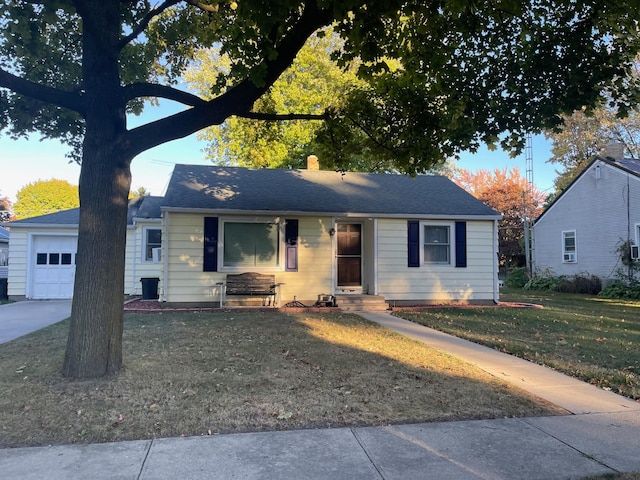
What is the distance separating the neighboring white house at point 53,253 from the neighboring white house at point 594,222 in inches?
744

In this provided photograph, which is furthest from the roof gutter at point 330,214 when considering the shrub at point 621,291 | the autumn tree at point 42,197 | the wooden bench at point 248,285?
the autumn tree at point 42,197

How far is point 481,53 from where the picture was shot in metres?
6.91

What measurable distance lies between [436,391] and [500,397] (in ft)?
2.26

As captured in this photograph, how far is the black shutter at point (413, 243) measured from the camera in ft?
43.7

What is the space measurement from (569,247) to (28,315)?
22.8 m

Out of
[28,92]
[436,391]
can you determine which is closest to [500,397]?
[436,391]

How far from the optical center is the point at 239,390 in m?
4.93

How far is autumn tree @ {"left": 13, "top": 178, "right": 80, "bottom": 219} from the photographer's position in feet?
173

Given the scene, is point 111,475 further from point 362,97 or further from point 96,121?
point 362,97

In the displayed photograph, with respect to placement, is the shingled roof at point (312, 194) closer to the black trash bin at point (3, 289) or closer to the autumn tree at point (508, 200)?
the black trash bin at point (3, 289)

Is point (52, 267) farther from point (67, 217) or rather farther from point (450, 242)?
point (450, 242)

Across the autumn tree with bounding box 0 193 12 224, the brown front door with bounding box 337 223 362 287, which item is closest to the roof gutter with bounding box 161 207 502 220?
the brown front door with bounding box 337 223 362 287

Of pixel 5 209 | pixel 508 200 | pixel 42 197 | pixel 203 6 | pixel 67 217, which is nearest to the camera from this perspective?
pixel 203 6

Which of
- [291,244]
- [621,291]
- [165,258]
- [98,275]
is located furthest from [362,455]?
[621,291]
